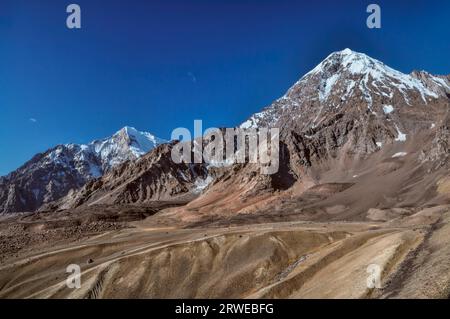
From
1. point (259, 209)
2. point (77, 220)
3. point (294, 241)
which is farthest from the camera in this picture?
point (77, 220)

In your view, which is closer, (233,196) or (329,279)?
(329,279)

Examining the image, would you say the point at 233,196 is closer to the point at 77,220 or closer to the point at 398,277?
the point at 77,220

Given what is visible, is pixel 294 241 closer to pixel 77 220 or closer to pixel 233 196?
pixel 233 196

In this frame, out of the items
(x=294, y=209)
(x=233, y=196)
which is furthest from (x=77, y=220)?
(x=294, y=209)
